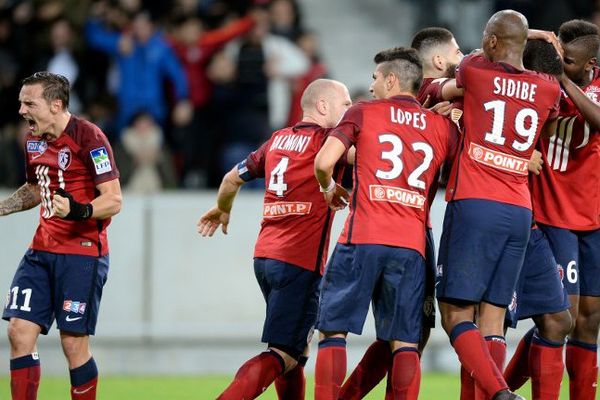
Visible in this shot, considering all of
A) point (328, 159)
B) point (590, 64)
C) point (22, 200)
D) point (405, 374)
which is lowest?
point (405, 374)

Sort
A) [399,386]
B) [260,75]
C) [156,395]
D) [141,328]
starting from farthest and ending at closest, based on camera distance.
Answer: [260,75] → [141,328] → [156,395] → [399,386]

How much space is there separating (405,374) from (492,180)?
4.21 feet

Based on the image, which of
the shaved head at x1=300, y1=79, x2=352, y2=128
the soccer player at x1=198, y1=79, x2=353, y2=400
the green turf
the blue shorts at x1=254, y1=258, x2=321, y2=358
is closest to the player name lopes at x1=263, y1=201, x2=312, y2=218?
the soccer player at x1=198, y1=79, x2=353, y2=400

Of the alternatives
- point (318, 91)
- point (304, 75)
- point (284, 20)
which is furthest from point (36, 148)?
point (284, 20)

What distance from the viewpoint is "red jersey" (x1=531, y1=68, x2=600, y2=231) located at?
8.41 meters

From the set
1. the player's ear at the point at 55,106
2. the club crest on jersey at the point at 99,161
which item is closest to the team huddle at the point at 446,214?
the club crest on jersey at the point at 99,161

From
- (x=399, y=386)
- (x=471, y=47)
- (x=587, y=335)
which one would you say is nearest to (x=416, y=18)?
(x=471, y=47)

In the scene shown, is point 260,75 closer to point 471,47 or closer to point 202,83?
point 202,83

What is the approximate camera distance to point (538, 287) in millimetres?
8164

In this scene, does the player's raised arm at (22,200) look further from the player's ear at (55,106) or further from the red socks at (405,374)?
the red socks at (405,374)

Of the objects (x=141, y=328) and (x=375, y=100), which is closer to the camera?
(x=375, y=100)

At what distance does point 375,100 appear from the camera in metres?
7.77

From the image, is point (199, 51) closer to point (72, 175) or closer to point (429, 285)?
point (72, 175)

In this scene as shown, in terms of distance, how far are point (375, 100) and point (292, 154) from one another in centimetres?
79
